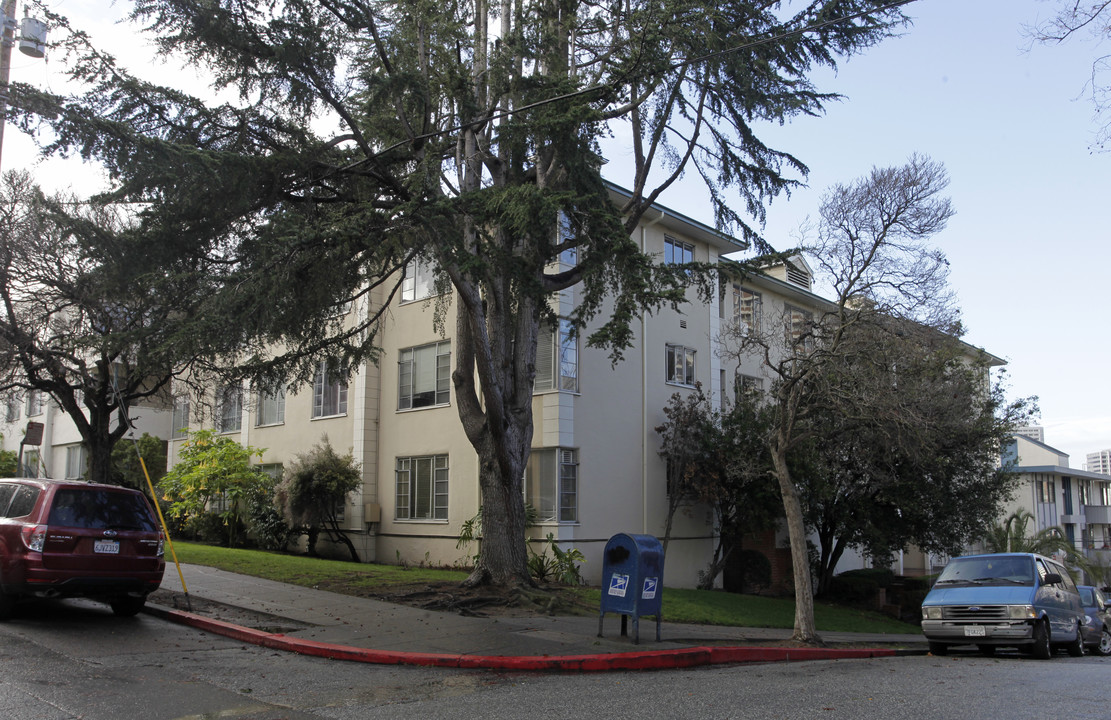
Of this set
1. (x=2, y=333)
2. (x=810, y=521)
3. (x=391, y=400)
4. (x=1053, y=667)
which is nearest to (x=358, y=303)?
(x=391, y=400)

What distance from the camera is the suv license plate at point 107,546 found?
11.0m

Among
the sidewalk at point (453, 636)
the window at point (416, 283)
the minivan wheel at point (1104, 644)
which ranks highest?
the window at point (416, 283)

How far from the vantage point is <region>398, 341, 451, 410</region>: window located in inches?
907

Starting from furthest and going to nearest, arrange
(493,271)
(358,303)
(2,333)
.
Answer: (358,303) < (2,333) < (493,271)

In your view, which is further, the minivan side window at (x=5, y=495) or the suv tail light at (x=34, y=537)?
the minivan side window at (x=5, y=495)

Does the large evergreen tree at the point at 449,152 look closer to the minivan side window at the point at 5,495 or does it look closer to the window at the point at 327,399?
the minivan side window at the point at 5,495

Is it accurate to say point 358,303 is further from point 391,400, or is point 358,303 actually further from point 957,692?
point 957,692

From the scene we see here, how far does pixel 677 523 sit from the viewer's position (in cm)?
2350

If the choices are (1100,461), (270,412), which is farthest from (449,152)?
(1100,461)

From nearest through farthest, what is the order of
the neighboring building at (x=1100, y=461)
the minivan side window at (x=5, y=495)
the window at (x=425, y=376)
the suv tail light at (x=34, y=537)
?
the suv tail light at (x=34, y=537) → the minivan side window at (x=5, y=495) → the window at (x=425, y=376) → the neighboring building at (x=1100, y=461)

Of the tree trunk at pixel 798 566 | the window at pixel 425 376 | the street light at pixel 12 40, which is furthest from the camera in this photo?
the window at pixel 425 376

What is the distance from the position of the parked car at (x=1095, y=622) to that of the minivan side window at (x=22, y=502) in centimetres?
1623

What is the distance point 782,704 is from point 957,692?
2.25m

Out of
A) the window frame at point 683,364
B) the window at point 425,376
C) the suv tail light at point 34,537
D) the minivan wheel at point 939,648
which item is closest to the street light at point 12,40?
the suv tail light at point 34,537
